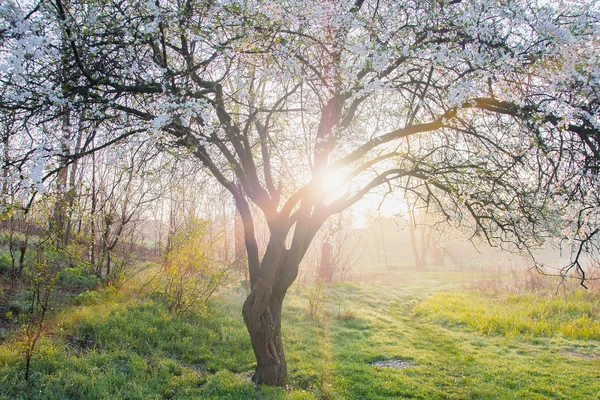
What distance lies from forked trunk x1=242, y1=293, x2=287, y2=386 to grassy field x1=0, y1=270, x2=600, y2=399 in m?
0.23

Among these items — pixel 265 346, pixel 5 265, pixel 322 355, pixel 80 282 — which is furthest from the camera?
pixel 80 282

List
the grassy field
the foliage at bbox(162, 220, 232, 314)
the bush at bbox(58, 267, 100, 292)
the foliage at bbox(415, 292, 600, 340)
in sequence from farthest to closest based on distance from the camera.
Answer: the foliage at bbox(415, 292, 600, 340) → the bush at bbox(58, 267, 100, 292) → the foliage at bbox(162, 220, 232, 314) → the grassy field

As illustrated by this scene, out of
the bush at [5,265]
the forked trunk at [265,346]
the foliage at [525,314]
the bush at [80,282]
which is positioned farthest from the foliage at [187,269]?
the foliage at [525,314]

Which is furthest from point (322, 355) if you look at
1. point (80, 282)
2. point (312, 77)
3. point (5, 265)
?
point (5, 265)

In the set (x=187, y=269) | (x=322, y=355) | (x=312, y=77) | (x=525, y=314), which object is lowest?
(x=322, y=355)

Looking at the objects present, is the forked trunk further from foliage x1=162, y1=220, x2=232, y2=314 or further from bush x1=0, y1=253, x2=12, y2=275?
bush x1=0, y1=253, x2=12, y2=275

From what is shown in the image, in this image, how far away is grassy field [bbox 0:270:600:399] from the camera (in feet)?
15.9

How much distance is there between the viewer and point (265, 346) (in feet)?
18.0

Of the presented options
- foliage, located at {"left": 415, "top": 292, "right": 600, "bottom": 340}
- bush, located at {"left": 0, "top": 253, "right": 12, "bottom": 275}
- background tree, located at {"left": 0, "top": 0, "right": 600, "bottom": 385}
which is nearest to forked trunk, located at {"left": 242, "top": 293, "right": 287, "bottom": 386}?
background tree, located at {"left": 0, "top": 0, "right": 600, "bottom": 385}

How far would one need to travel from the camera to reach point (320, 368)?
638 centimetres

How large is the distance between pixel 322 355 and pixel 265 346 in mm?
2138

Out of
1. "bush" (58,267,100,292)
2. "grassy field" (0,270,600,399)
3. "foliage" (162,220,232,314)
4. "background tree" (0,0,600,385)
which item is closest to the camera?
"background tree" (0,0,600,385)

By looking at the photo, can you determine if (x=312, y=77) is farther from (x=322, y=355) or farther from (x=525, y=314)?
(x=525, y=314)

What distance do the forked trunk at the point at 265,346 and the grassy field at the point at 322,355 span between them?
0.76ft
